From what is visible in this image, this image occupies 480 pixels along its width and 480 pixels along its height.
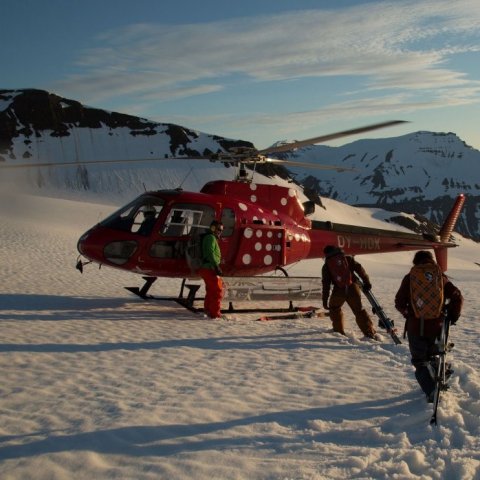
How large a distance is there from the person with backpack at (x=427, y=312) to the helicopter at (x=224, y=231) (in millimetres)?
4063

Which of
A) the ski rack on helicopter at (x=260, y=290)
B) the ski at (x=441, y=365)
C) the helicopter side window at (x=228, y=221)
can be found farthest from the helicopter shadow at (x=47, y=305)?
the ski at (x=441, y=365)

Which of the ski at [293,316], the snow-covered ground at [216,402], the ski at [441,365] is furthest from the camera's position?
the ski at [293,316]

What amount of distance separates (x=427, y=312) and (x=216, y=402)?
2672mm

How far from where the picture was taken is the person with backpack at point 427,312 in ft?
20.3

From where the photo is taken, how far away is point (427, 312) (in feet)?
20.3

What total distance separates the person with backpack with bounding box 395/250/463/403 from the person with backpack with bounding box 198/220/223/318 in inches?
205

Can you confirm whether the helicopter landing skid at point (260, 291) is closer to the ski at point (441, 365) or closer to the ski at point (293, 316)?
the ski at point (293, 316)

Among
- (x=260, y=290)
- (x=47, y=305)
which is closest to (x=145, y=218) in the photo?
(x=260, y=290)

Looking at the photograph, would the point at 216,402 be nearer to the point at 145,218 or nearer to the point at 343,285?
the point at 343,285

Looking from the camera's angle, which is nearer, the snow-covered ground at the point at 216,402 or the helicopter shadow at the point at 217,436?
the snow-covered ground at the point at 216,402

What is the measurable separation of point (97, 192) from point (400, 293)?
7203 centimetres

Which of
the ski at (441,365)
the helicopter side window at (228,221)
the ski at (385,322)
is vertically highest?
the helicopter side window at (228,221)

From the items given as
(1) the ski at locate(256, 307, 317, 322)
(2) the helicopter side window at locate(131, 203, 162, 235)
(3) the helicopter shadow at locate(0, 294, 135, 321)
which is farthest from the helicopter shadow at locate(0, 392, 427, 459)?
(2) the helicopter side window at locate(131, 203, 162, 235)

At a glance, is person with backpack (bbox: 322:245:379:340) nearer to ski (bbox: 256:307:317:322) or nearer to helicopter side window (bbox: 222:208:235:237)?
ski (bbox: 256:307:317:322)
